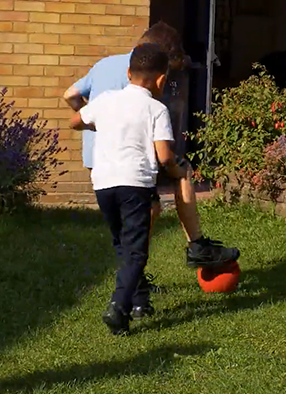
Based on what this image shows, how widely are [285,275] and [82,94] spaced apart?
1.87m

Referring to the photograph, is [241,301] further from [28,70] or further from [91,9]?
[91,9]

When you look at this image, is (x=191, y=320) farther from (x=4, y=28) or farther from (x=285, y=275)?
(x=4, y=28)

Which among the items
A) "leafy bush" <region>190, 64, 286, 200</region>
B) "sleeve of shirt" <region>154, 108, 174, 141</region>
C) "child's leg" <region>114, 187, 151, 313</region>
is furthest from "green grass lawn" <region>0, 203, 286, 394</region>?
"sleeve of shirt" <region>154, 108, 174, 141</region>

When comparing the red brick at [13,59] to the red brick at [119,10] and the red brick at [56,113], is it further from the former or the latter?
the red brick at [119,10]

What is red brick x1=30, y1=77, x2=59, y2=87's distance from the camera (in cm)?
854

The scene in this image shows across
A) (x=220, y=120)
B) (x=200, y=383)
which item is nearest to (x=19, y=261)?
(x=200, y=383)

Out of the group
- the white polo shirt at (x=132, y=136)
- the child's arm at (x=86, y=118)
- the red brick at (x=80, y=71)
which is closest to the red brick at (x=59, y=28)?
the red brick at (x=80, y=71)

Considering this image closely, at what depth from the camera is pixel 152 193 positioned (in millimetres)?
5023

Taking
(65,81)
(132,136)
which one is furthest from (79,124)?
(65,81)

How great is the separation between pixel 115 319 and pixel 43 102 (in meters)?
4.03

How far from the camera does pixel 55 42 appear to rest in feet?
28.0

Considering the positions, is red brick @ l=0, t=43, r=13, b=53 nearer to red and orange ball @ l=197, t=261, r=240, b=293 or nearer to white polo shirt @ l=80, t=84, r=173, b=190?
red and orange ball @ l=197, t=261, r=240, b=293

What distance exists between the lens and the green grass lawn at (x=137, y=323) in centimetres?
442

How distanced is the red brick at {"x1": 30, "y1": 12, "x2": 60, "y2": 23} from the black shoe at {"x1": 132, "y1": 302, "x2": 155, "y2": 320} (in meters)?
3.95
